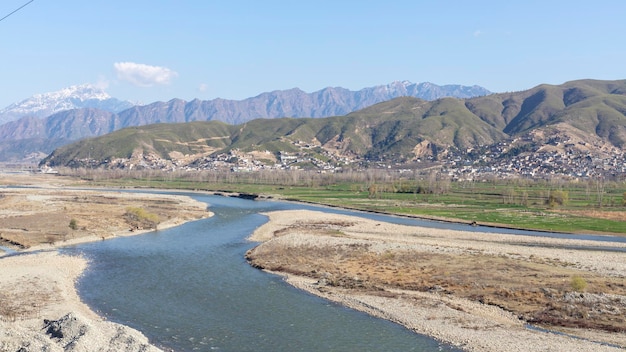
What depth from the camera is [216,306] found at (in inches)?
1507

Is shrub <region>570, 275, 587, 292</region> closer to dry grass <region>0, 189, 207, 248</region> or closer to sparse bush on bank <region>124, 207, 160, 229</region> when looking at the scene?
dry grass <region>0, 189, 207, 248</region>

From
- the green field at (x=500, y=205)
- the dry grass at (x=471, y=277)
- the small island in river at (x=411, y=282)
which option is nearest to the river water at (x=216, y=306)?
the small island in river at (x=411, y=282)

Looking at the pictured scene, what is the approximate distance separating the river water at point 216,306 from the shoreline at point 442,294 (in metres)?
1.76

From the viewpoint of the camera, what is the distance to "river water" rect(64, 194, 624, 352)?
31047 millimetres

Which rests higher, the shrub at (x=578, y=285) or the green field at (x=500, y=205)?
the green field at (x=500, y=205)

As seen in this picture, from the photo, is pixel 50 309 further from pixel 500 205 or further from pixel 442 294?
pixel 500 205

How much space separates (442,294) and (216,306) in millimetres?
17974

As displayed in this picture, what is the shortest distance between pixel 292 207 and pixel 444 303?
283 ft

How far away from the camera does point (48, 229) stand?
242 ft

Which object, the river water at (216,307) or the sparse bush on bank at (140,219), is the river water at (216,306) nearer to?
the river water at (216,307)

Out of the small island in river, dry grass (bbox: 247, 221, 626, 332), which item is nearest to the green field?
the small island in river

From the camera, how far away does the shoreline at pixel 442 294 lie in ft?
100

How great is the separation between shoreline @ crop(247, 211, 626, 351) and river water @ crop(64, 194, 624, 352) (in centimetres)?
176

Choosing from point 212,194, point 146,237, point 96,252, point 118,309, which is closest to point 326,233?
point 146,237
